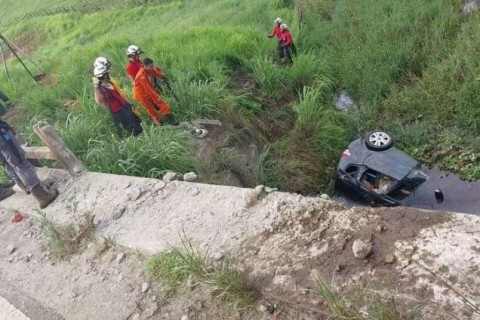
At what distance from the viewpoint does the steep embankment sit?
2.77m

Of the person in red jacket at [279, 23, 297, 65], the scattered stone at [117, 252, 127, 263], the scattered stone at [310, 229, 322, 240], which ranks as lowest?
the person in red jacket at [279, 23, 297, 65]

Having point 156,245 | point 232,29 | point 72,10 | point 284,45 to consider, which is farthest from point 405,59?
point 72,10

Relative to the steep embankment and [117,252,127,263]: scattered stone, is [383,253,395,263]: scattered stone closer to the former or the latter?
the steep embankment

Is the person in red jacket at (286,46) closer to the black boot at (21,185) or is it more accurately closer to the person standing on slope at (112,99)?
the person standing on slope at (112,99)

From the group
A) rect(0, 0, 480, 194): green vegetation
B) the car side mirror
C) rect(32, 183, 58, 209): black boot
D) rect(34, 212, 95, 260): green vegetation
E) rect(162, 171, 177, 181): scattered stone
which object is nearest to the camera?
rect(34, 212, 95, 260): green vegetation

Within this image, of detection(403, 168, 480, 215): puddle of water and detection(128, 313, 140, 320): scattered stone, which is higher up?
detection(128, 313, 140, 320): scattered stone

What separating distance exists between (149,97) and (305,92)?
2682 mm

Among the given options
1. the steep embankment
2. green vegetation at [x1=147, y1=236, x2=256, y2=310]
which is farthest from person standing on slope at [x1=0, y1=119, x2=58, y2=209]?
green vegetation at [x1=147, y1=236, x2=256, y2=310]

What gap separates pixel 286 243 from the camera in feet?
11.2

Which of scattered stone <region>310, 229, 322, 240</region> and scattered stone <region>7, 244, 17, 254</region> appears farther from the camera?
scattered stone <region>7, 244, 17, 254</region>

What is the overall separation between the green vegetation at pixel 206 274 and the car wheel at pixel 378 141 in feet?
11.6

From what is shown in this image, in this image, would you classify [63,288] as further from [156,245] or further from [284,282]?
[284,282]

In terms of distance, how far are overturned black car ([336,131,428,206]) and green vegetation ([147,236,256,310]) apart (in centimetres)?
301

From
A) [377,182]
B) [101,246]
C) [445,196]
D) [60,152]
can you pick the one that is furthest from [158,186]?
[445,196]
